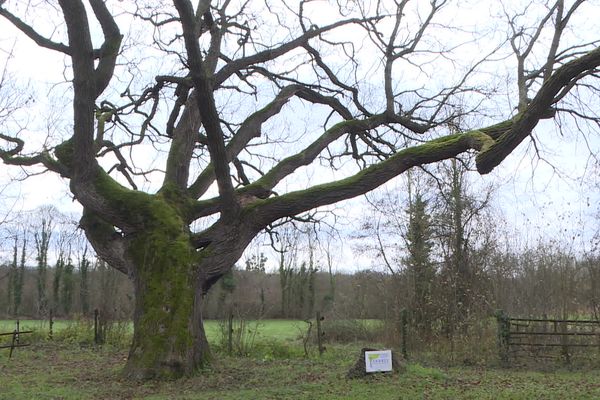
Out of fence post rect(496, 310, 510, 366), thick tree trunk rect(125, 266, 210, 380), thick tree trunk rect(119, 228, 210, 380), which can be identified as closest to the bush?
fence post rect(496, 310, 510, 366)

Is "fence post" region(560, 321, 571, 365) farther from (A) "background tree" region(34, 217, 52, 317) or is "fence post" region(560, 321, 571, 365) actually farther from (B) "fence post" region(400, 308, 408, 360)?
(A) "background tree" region(34, 217, 52, 317)

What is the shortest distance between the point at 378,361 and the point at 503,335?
582 centimetres

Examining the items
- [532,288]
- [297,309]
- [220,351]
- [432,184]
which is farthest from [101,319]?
[297,309]

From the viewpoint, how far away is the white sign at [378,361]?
1030 centimetres

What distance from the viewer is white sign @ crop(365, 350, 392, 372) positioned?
1030 cm

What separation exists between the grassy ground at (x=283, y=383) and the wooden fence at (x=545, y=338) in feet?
3.46

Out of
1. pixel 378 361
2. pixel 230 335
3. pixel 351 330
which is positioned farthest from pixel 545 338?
pixel 230 335

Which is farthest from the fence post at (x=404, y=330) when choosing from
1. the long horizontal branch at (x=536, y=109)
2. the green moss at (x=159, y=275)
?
the long horizontal branch at (x=536, y=109)

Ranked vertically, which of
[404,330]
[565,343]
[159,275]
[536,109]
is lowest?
[565,343]

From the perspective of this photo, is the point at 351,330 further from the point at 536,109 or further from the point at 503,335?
the point at 536,109

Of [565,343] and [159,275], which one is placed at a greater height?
[159,275]

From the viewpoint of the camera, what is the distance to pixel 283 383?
994 cm

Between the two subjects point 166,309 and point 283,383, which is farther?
point 166,309

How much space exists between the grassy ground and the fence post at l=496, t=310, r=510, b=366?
3.63 feet
